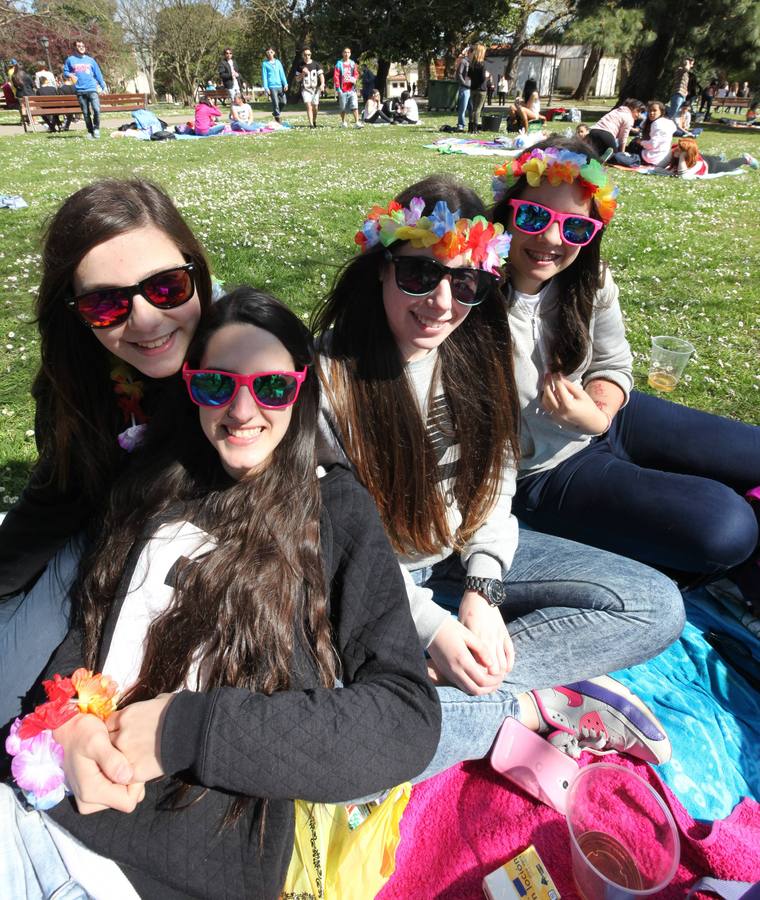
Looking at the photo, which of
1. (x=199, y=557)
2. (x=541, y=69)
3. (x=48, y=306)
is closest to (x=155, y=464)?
(x=199, y=557)

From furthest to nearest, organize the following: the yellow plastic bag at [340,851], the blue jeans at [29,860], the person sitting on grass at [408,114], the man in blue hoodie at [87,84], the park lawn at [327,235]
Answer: the person sitting on grass at [408,114]
the man in blue hoodie at [87,84]
the park lawn at [327,235]
the yellow plastic bag at [340,851]
the blue jeans at [29,860]

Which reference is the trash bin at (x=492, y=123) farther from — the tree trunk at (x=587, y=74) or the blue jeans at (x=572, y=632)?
the tree trunk at (x=587, y=74)

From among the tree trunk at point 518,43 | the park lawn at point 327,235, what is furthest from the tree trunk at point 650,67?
the park lawn at point 327,235

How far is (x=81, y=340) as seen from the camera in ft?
6.10

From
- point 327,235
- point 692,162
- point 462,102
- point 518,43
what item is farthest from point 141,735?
point 518,43

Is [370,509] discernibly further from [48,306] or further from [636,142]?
[636,142]

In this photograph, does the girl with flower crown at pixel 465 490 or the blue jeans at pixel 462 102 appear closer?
the girl with flower crown at pixel 465 490

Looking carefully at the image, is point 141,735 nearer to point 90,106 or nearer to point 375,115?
point 90,106

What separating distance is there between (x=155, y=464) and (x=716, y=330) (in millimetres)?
5281

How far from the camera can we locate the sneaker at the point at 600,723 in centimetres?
211

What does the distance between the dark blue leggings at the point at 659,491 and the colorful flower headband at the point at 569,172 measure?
104 cm

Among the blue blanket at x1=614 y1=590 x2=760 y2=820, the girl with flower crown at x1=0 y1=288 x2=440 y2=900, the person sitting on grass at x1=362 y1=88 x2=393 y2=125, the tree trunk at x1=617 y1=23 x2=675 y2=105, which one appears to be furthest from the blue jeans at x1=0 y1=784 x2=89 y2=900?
the tree trunk at x1=617 y1=23 x2=675 y2=105

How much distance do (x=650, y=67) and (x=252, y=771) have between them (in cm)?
3026

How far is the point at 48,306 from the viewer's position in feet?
5.86
